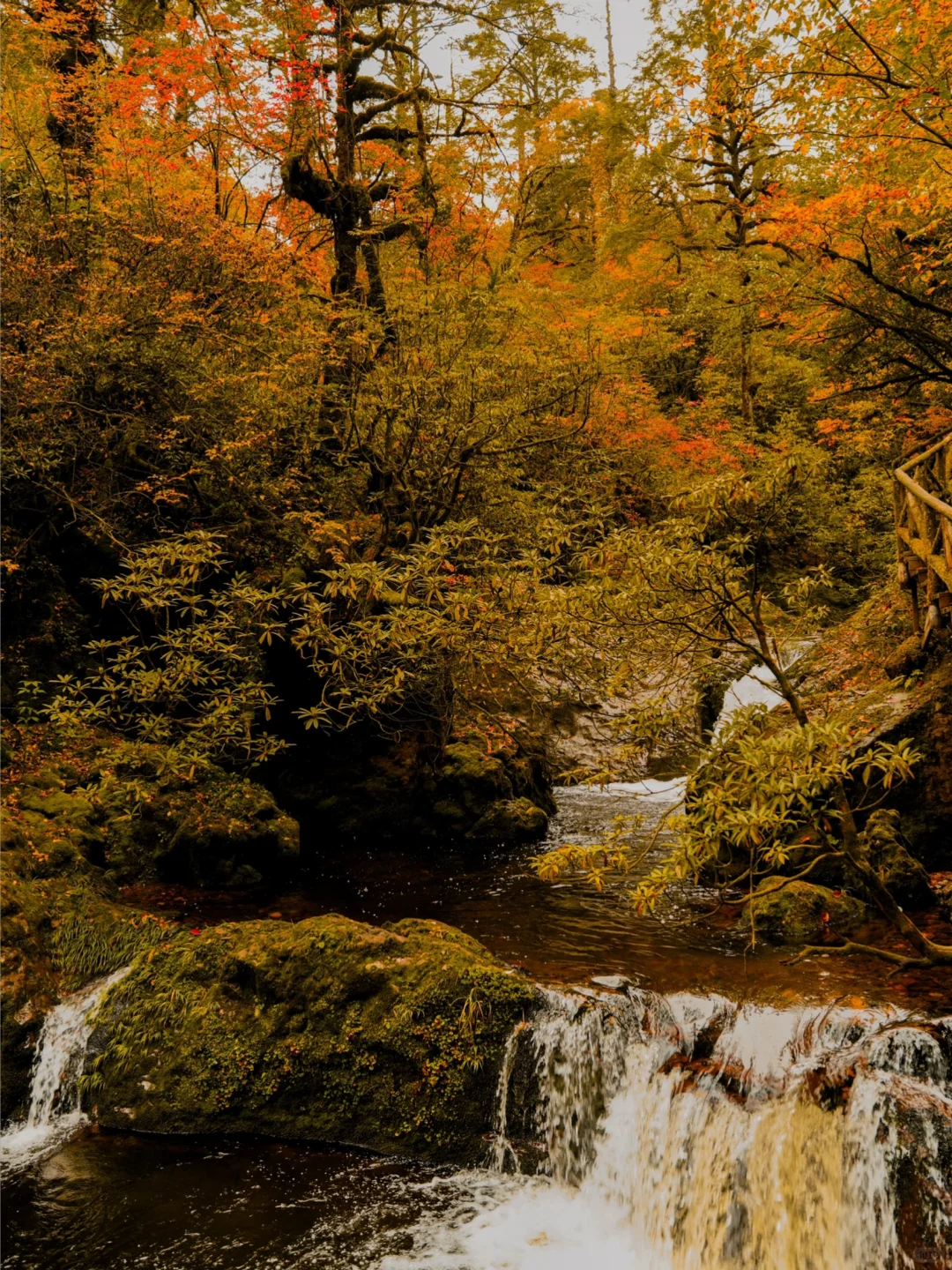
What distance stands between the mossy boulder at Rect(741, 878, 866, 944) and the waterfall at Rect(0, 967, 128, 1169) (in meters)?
5.25

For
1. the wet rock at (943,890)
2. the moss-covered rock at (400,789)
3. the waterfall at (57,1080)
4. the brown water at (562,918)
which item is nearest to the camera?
the waterfall at (57,1080)

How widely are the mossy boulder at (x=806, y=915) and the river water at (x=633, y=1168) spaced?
70 cm

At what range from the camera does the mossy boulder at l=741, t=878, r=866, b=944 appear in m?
6.59

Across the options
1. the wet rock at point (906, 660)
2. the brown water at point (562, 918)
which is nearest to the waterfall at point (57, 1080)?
the brown water at point (562, 918)

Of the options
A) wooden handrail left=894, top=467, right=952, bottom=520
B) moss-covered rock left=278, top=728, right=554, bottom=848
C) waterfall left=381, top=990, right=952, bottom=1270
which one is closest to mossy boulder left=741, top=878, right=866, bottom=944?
waterfall left=381, top=990, right=952, bottom=1270

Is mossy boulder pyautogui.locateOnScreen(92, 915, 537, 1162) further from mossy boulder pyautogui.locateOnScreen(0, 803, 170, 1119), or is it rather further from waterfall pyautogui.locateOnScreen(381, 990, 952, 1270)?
mossy boulder pyautogui.locateOnScreen(0, 803, 170, 1119)

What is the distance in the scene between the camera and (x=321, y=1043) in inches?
214

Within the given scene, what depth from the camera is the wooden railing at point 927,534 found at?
6902 millimetres

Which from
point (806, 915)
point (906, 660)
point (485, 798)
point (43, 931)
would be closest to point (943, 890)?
point (806, 915)

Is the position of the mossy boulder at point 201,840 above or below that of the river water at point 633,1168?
above

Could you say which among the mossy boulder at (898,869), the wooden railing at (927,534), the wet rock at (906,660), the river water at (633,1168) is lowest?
the river water at (633,1168)

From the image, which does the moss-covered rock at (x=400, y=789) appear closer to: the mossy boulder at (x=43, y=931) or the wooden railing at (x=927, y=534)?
the mossy boulder at (x=43, y=931)

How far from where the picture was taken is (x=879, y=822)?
693 cm

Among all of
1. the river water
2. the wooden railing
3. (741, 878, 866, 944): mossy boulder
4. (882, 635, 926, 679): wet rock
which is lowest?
the river water
